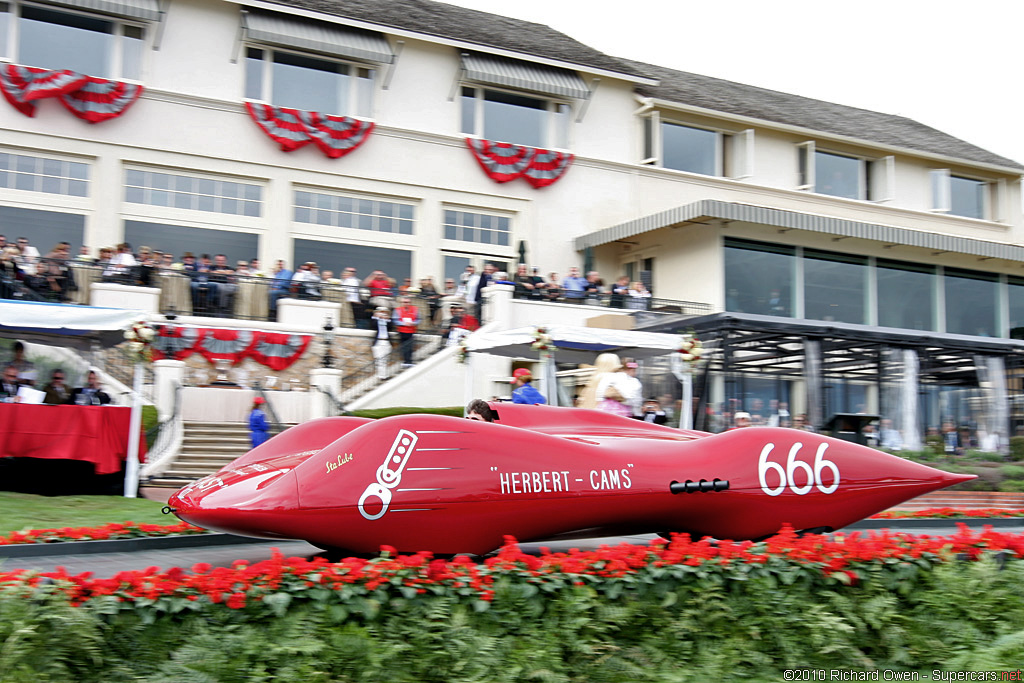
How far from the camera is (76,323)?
13.0 metres

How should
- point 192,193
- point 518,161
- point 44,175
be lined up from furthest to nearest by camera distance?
point 518,161
point 192,193
point 44,175

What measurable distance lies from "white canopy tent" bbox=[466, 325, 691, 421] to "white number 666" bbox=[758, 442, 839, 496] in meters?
7.64

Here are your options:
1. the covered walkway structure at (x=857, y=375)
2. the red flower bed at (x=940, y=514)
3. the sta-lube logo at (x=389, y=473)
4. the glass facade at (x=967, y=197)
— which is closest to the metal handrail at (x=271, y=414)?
the covered walkway structure at (x=857, y=375)

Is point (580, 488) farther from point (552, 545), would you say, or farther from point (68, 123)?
point (68, 123)

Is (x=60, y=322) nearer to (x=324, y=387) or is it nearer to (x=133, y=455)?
(x=133, y=455)

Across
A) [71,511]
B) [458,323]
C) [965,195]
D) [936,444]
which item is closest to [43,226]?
[458,323]

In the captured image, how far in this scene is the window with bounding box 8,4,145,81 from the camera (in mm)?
20594

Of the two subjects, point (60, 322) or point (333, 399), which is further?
point (333, 399)

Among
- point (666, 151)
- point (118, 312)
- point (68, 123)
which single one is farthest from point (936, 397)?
point (68, 123)

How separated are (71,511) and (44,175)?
12.1 metres

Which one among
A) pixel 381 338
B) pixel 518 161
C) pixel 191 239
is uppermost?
pixel 518 161

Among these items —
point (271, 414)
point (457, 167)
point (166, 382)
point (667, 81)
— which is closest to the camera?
point (166, 382)

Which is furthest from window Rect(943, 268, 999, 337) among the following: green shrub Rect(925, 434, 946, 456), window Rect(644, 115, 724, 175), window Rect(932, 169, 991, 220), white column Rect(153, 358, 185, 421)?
white column Rect(153, 358, 185, 421)

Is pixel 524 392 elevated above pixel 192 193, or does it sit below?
below
